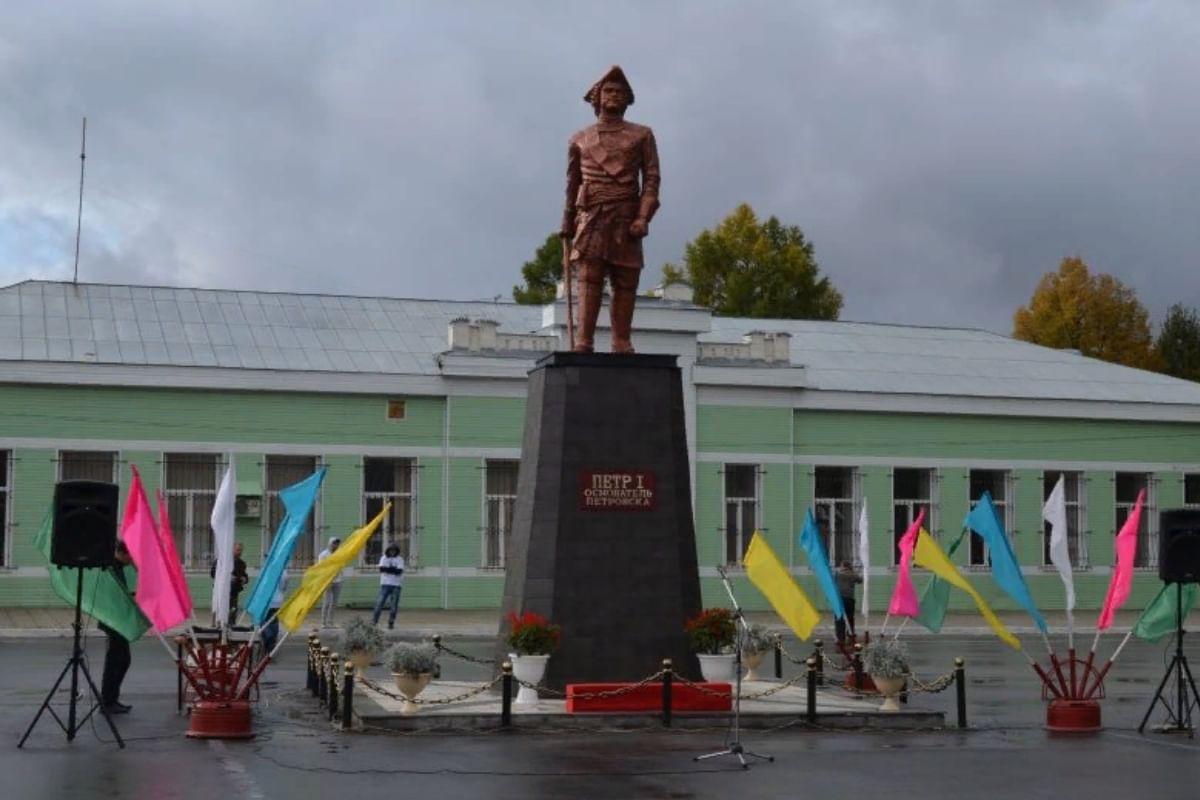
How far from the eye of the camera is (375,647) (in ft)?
63.9

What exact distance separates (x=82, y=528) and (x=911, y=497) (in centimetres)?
2963

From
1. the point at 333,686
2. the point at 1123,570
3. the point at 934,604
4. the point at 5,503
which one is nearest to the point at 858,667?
the point at 934,604

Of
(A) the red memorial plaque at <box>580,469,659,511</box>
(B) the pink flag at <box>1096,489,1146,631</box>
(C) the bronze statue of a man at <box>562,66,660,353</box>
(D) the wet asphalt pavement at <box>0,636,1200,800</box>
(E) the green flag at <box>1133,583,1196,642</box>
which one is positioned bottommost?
(D) the wet asphalt pavement at <box>0,636,1200,800</box>

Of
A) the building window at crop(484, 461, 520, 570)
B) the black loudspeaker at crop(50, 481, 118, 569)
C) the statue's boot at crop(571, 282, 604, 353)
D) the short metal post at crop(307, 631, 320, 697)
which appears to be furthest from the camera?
the building window at crop(484, 461, 520, 570)

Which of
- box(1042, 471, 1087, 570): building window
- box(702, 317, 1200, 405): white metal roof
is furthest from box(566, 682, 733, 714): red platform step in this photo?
box(1042, 471, 1087, 570): building window

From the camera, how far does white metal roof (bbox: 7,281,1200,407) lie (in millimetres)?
38750

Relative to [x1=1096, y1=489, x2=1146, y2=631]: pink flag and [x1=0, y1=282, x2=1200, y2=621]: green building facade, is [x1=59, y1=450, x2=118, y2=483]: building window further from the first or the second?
[x1=1096, y1=489, x2=1146, y2=631]: pink flag

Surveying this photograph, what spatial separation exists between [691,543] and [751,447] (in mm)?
21912

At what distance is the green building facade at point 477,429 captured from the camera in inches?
1460

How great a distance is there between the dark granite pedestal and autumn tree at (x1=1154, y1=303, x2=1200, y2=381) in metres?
50.8

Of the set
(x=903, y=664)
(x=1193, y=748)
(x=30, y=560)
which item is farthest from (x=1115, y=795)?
(x=30, y=560)

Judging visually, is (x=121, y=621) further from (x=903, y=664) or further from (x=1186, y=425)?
(x=1186, y=425)

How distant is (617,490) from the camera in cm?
1903

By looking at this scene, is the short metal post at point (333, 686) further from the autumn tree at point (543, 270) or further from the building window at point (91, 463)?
the autumn tree at point (543, 270)
